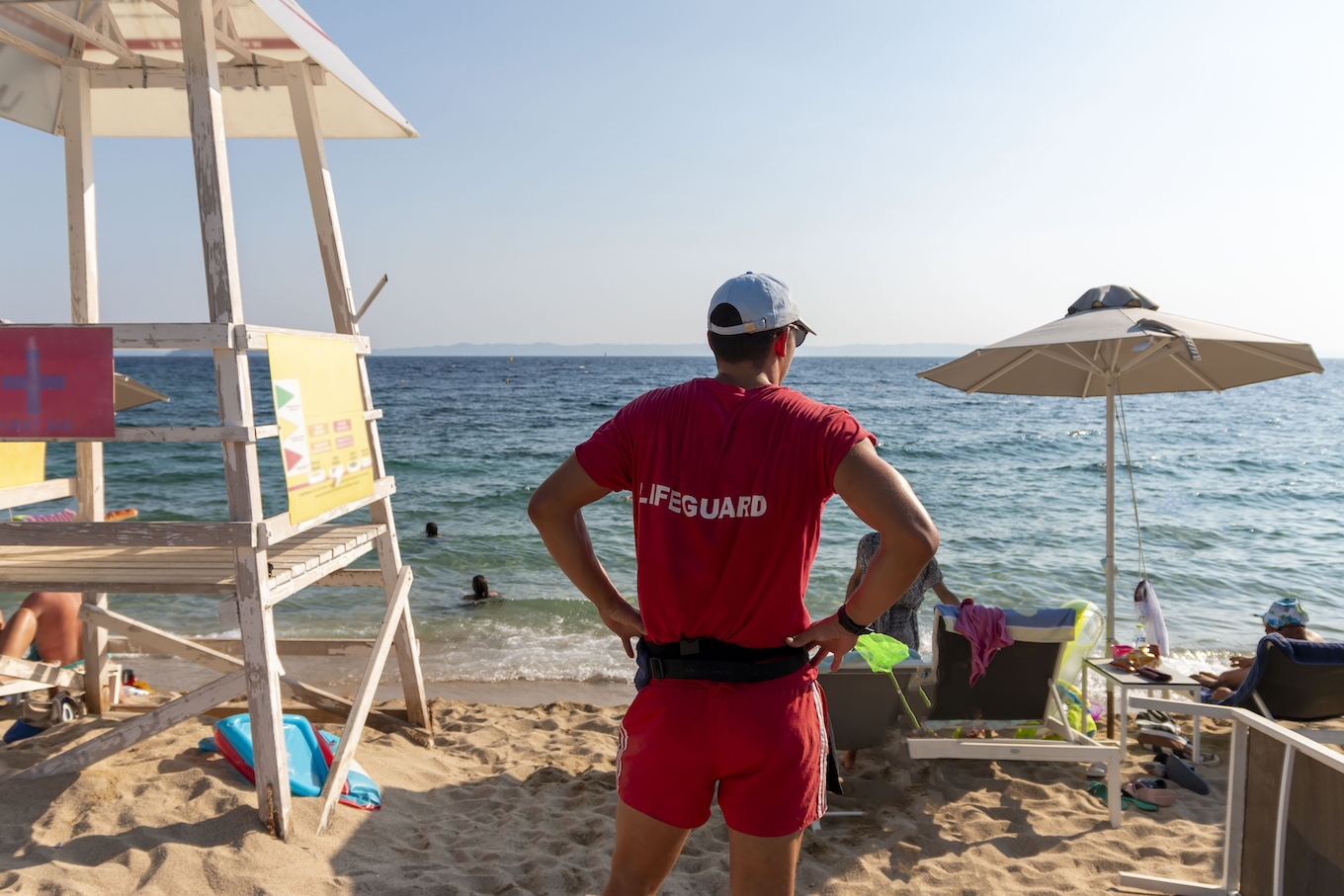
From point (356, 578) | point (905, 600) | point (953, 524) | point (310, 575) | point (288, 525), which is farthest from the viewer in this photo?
point (953, 524)

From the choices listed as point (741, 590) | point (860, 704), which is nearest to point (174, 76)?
point (741, 590)

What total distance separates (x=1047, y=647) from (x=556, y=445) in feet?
81.4

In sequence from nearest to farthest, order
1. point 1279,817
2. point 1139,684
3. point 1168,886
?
point 1279,817 → point 1168,886 → point 1139,684

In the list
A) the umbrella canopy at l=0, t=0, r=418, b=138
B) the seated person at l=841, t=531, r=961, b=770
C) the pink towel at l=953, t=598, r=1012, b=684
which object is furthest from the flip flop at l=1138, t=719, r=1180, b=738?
the umbrella canopy at l=0, t=0, r=418, b=138

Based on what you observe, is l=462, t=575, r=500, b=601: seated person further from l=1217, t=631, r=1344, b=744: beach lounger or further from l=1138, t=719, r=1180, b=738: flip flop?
l=1217, t=631, r=1344, b=744: beach lounger

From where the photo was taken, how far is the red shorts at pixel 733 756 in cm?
187

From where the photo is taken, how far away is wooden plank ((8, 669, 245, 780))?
11.5ft

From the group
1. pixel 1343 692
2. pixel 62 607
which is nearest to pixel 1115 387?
pixel 1343 692

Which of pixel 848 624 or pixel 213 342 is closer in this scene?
pixel 848 624

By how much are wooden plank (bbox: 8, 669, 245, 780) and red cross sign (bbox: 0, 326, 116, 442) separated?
3.71 ft

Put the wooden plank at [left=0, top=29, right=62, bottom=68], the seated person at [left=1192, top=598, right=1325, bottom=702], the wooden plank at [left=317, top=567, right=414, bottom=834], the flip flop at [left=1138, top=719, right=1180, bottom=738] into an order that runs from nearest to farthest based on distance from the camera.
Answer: the wooden plank at [left=317, top=567, right=414, bottom=834] → the wooden plank at [left=0, top=29, right=62, bottom=68] → the seated person at [left=1192, top=598, right=1325, bottom=702] → the flip flop at [left=1138, top=719, right=1180, bottom=738]

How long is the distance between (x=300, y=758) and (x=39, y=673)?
1.89 metres

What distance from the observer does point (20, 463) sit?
4.67m

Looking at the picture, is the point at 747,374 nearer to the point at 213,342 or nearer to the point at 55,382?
the point at 213,342
